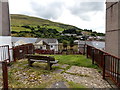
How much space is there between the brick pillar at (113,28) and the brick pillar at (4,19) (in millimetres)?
5916

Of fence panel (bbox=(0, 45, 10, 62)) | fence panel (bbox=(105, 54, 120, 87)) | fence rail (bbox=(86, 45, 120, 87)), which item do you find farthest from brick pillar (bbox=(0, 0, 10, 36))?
fence panel (bbox=(105, 54, 120, 87))

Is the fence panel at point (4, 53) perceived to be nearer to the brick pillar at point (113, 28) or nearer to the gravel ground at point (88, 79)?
the gravel ground at point (88, 79)

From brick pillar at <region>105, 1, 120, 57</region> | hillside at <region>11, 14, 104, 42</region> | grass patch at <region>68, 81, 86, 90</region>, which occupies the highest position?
hillside at <region>11, 14, 104, 42</region>

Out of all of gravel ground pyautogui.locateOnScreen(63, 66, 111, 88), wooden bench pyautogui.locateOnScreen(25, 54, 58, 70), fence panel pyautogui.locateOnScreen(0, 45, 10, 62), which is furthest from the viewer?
fence panel pyautogui.locateOnScreen(0, 45, 10, 62)

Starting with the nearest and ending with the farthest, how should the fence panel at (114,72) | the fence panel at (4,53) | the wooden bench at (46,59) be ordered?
the fence panel at (114,72), the wooden bench at (46,59), the fence panel at (4,53)

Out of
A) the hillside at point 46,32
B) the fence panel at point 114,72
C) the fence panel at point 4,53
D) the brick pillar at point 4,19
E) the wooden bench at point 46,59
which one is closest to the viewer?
the fence panel at point 114,72

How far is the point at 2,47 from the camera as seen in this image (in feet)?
19.5

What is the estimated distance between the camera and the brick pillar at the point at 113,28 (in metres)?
4.87

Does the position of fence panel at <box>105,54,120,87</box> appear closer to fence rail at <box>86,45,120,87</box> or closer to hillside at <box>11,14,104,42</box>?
fence rail at <box>86,45,120,87</box>

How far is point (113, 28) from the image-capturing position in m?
5.28

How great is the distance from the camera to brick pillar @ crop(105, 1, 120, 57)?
4.87 meters

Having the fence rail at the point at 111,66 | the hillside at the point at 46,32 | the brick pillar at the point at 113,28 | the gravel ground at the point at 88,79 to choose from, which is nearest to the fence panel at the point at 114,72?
the fence rail at the point at 111,66

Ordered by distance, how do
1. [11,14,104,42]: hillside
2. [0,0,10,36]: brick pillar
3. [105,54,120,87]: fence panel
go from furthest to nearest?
[11,14,104,42]: hillside → [0,0,10,36]: brick pillar → [105,54,120,87]: fence panel

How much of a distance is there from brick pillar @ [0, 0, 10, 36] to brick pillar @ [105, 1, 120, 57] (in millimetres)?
5916
